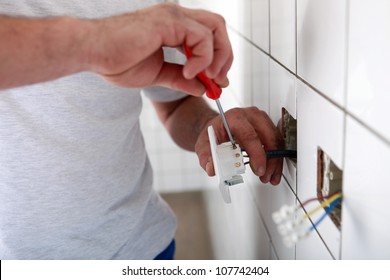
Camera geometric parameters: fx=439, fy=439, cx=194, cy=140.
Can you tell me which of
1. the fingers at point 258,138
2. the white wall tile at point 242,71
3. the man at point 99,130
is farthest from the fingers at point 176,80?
the white wall tile at point 242,71

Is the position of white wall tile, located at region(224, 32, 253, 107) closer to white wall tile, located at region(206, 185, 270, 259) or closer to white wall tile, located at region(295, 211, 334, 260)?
white wall tile, located at region(206, 185, 270, 259)

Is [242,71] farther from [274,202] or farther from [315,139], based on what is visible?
[315,139]

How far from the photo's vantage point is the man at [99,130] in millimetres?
428

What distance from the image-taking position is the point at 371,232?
379mm

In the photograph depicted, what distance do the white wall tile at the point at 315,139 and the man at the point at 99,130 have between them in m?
0.06

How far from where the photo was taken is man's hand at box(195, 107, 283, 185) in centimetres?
60

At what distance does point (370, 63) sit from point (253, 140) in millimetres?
269

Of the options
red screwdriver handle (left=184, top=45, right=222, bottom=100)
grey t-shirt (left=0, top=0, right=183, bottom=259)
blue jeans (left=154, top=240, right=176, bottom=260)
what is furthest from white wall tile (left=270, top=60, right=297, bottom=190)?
blue jeans (left=154, top=240, right=176, bottom=260)

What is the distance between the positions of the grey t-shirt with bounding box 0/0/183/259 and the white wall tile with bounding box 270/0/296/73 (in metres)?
0.26

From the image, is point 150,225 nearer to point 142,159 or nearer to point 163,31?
point 142,159

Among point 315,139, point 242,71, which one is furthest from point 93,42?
point 242,71

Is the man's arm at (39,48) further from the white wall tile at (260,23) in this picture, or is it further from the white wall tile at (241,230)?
the white wall tile at (241,230)

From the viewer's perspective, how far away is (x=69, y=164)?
28.1 inches
